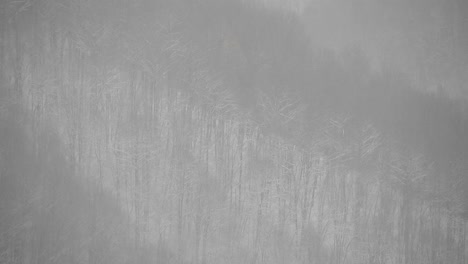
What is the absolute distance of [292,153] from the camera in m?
17.1

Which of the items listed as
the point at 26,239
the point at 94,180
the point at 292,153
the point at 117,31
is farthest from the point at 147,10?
the point at 26,239

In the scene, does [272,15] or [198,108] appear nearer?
[198,108]

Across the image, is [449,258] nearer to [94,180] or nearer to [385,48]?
[385,48]

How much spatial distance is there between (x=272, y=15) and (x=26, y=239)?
48.6 ft

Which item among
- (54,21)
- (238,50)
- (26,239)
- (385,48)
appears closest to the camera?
(26,239)

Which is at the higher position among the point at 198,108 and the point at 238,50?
the point at 238,50

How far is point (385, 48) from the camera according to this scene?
1939cm

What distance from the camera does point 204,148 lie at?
55.7ft

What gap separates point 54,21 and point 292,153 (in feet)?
39.2

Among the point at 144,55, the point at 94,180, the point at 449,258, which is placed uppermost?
the point at 144,55

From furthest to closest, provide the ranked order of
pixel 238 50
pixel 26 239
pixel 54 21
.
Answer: pixel 238 50 < pixel 54 21 < pixel 26 239

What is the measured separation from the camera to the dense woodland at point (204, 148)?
16.1 metres

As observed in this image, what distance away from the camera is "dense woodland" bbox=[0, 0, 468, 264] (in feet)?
52.9

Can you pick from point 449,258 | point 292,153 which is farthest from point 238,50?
point 449,258
